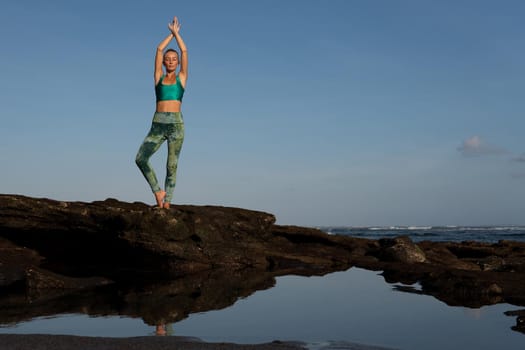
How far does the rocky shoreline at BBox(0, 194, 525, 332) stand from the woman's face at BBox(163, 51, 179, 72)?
157 inches

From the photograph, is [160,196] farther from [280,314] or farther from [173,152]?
[280,314]

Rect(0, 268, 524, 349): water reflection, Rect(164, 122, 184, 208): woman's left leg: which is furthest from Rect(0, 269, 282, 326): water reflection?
Rect(164, 122, 184, 208): woman's left leg

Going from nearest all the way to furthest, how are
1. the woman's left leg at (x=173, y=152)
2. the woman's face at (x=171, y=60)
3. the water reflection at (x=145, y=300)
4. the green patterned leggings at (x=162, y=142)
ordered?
the water reflection at (x=145, y=300) < the woman's face at (x=171, y=60) < the green patterned leggings at (x=162, y=142) < the woman's left leg at (x=173, y=152)

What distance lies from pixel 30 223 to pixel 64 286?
5125 mm

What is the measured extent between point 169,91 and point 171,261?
4.91m

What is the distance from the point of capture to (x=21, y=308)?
25.9ft

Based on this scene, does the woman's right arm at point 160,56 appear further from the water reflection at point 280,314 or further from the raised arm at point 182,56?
the water reflection at point 280,314

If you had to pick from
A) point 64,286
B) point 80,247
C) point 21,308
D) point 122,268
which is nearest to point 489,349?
point 21,308

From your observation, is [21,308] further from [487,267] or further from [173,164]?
[487,267]

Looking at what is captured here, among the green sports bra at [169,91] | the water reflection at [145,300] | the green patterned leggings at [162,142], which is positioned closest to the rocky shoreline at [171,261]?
the water reflection at [145,300]

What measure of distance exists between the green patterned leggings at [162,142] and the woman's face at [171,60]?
1187 mm

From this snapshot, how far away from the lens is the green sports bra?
1305 centimetres

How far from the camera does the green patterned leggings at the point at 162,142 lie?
1321 cm

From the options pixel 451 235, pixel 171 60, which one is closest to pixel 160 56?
pixel 171 60
